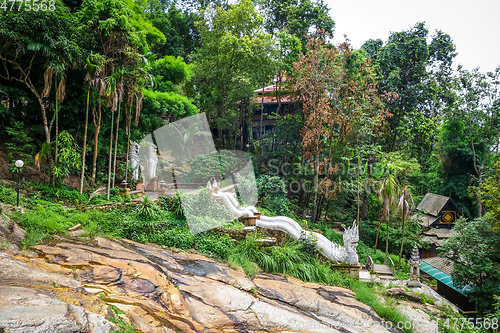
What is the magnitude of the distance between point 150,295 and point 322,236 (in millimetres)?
6514

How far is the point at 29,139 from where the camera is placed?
420 inches

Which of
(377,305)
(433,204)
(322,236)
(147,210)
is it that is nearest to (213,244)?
(147,210)

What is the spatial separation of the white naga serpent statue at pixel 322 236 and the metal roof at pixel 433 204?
13.4 metres

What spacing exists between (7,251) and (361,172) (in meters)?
17.3

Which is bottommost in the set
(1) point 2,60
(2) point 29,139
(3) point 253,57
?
(2) point 29,139

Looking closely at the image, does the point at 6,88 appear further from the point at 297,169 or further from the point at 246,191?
the point at 297,169

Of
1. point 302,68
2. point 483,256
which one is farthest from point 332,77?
point 483,256

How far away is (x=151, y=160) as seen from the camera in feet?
49.5

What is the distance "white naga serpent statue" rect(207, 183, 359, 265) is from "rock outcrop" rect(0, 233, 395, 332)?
139 centimetres

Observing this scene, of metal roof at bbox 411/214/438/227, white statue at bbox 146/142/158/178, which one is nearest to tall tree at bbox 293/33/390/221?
metal roof at bbox 411/214/438/227

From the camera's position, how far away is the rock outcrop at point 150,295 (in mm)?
3719

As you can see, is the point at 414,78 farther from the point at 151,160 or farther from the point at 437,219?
the point at 151,160

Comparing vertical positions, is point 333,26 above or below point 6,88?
above

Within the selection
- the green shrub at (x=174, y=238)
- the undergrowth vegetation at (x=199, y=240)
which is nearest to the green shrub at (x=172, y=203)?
the undergrowth vegetation at (x=199, y=240)
